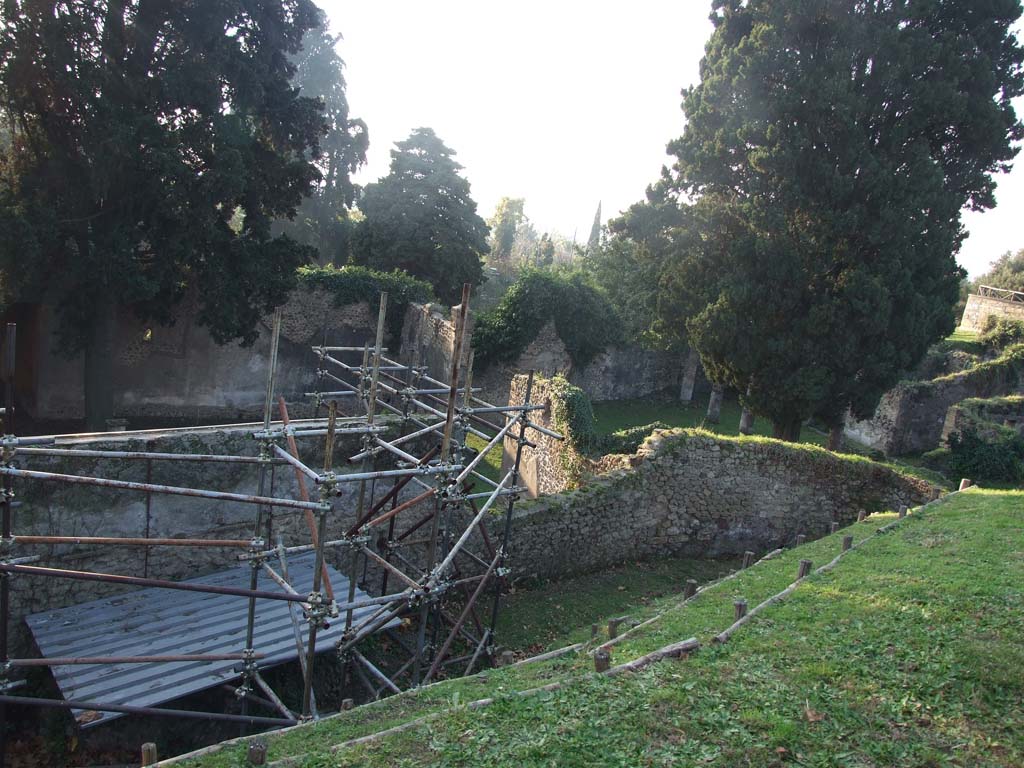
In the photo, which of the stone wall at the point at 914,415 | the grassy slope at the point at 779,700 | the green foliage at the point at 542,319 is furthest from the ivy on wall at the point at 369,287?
the grassy slope at the point at 779,700

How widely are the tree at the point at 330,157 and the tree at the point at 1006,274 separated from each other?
37.8 m

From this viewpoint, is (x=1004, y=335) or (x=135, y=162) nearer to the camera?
(x=135, y=162)

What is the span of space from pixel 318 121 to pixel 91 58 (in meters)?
5.02

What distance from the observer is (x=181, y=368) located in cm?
1961

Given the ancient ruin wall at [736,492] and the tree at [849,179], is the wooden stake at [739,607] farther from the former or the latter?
the tree at [849,179]

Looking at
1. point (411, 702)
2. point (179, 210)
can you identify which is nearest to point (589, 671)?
point (411, 702)

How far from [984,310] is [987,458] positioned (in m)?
24.7

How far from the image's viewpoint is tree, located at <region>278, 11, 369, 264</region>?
35.4 m

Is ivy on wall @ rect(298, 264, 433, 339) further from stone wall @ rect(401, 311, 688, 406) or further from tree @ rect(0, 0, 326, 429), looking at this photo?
tree @ rect(0, 0, 326, 429)

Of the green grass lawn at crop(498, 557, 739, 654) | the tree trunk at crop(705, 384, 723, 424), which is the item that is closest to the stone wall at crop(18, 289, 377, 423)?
the green grass lawn at crop(498, 557, 739, 654)

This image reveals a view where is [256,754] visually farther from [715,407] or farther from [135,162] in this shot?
[715,407]

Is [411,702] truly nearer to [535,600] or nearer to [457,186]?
[535,600]

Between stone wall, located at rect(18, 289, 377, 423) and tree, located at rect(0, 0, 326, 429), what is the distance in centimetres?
171

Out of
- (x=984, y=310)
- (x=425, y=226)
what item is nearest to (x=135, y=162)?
(x=425, y=226)
